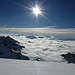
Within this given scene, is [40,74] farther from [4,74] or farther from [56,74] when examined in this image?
[4,74]

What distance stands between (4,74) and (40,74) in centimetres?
191

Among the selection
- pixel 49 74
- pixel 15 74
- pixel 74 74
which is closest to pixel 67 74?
pixel 74 74

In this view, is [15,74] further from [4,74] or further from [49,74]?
[49,74]

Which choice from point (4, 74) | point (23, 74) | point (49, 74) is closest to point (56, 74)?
point (49, 74)

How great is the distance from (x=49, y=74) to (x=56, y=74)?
41cm

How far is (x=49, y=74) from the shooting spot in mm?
8719

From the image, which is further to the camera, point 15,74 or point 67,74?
point 67,74

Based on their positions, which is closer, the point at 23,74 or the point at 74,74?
the point at 23,74

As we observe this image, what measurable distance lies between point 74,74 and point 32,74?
2484mm

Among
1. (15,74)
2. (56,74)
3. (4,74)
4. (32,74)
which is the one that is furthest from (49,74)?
(4,74)

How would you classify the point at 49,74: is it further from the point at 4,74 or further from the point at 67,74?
the point at 4,74

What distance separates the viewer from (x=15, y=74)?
8.23 metres

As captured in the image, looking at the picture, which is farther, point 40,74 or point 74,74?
point 74,74

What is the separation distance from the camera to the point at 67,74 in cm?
898
